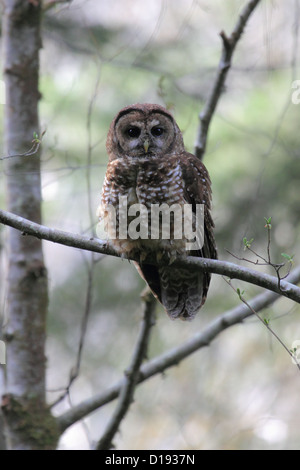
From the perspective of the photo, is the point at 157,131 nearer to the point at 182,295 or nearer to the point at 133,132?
the point at 133,132

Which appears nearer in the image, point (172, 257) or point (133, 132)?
point (172, 257)

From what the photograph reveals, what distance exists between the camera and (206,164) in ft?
18.5

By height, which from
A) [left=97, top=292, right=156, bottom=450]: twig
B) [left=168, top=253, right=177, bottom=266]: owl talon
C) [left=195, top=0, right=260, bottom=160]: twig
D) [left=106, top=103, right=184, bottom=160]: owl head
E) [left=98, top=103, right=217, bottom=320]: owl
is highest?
[left=195, top=0, right=260, bottom=160]: twig

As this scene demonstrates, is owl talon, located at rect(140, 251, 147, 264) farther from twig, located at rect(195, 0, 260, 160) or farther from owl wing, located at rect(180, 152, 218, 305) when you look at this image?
twig, located at rect(195, 0, 260, 160)

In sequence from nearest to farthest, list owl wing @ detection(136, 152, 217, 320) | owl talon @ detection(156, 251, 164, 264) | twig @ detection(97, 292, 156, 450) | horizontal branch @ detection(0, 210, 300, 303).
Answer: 1. horizontal branch @ detection(0, 210, 300, 303)
2. owl talon @ detection(156, 251, 164, 264)
3. owl wing @ detection(136, 152, 217, 320)
4. twig @ detection(97, 292, 156, 450)

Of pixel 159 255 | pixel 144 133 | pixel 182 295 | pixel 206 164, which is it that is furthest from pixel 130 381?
pixel 206 164

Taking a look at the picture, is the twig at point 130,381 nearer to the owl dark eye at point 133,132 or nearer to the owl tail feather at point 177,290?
the owl tail feather at point 177,290

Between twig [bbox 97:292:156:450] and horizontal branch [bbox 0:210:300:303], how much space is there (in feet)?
3.35

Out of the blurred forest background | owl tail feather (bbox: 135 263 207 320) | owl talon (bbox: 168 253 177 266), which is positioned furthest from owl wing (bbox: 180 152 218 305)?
the blurred forest background

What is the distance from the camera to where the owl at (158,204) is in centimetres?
354

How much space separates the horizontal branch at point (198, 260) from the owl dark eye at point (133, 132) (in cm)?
114

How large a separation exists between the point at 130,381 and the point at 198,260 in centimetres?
131

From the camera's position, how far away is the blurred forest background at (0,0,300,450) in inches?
203
